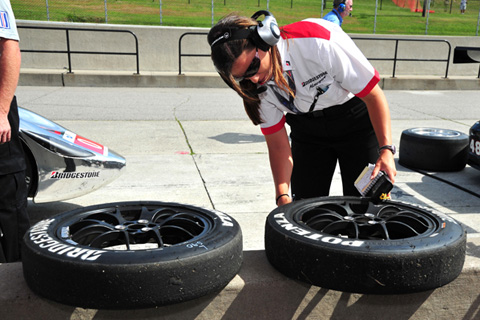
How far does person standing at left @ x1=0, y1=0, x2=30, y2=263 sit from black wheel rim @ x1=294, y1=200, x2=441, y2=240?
153 cm

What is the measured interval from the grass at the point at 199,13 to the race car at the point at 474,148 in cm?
992

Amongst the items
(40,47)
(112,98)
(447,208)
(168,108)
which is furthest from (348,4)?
(40,47)

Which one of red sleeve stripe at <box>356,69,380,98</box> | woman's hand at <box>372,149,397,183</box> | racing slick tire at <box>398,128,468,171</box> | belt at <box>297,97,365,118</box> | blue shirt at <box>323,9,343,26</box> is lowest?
racing slick tire at <box>398,128,468,171</box>

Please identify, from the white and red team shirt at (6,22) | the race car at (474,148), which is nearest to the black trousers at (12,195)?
the white and red team shirt at (6,22)

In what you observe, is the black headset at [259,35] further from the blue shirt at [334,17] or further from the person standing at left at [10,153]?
the blue shirt at [334,17]

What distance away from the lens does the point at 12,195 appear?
107 inches

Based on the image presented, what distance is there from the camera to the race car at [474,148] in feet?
16.5

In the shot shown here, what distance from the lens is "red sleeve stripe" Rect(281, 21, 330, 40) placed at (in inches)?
94.0

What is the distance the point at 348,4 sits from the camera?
684cm

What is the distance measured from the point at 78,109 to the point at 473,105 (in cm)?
886

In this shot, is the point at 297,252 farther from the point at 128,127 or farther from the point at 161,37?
the point at 161,37

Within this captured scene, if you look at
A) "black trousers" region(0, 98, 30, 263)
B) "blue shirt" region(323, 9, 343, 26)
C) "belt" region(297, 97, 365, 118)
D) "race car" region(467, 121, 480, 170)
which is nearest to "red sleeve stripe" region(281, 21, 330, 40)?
"belt" region(297, 97, 365, 118)

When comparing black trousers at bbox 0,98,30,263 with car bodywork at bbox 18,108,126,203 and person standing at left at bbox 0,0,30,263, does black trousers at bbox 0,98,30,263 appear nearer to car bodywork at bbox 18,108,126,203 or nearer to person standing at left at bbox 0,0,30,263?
person standing at left at bbox 0,0,30,263

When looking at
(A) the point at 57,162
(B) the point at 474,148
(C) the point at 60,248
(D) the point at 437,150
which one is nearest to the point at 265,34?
(C) the point at 60,248
